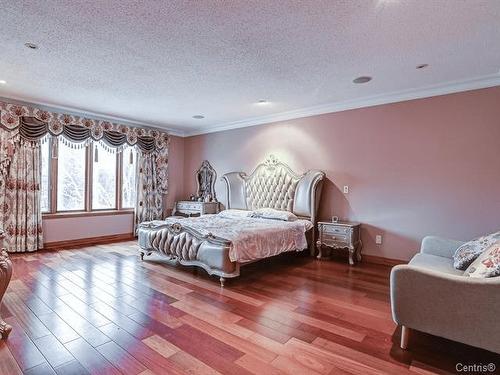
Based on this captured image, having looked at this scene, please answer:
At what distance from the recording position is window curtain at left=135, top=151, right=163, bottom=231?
6312 mm

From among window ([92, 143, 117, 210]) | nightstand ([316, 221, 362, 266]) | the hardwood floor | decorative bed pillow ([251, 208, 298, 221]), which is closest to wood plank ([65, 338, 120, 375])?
the hardwood floor

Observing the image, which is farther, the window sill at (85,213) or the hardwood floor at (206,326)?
Answer: the window sill at (85,213)

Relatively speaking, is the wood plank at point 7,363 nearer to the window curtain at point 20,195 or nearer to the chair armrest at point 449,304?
the chair armrest at point 449,304

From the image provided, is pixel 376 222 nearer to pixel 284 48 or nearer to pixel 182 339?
pixel 284 48

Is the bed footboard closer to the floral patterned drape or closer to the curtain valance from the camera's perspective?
the floral patterned drape

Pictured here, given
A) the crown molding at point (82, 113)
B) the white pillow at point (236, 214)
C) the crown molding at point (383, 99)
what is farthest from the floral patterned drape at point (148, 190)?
the white pillow at point (236, 214)

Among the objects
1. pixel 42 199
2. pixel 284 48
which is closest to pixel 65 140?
pixel 42 199

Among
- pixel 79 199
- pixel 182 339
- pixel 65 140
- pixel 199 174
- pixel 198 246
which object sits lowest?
pixel 182 339

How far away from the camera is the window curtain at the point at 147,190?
631 centimetres

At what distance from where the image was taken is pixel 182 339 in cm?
222

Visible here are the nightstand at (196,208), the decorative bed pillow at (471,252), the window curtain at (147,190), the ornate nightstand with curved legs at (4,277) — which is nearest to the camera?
the ornate nightstand with curved legs at (4,277)

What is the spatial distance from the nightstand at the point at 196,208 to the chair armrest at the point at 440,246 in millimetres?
4155

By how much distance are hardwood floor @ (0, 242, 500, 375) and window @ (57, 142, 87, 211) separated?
1.82 m

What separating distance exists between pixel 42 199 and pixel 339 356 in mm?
5427
